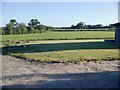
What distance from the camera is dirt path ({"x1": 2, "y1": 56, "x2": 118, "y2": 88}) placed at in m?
8.74

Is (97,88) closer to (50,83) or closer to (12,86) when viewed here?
(50,83)

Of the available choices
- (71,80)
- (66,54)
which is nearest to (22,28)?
(66,54)

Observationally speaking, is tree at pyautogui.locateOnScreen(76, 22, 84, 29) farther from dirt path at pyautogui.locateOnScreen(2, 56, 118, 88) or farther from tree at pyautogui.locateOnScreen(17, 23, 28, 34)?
dirt path at pyautogui.locateOnScreen(2, 56, 118, 88)

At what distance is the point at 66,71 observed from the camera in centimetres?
1138

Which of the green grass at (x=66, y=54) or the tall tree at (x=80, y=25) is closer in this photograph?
the green grass at (x=66, y=54)

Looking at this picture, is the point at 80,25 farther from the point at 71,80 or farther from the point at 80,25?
the point at 71,80

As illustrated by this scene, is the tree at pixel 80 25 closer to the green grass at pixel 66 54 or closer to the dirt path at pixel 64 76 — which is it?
the green grass at pixel 66 54

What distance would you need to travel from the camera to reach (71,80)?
9.42 m

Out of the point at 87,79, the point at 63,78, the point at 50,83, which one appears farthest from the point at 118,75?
the point at 50,83

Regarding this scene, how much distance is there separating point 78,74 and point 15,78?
102 inches

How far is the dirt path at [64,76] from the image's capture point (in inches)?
344

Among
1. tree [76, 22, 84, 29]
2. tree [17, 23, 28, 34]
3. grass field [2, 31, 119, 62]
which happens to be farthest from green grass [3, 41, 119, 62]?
tree [76, 22, 84, 29]

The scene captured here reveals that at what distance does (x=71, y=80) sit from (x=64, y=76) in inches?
33.1

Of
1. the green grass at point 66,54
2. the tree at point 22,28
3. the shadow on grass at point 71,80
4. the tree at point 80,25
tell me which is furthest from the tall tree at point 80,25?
the shadow on grass at point 71,80
